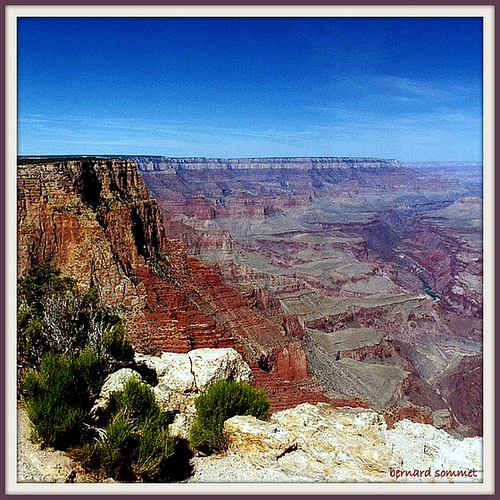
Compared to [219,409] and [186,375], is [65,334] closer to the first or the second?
[186,375]

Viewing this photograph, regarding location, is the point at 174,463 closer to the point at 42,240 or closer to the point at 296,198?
the point at 42,240

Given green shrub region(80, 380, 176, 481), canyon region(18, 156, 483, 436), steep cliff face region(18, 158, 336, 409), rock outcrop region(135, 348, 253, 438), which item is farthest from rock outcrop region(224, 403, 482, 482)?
steep cliff face region(18, 158, 336, 409)

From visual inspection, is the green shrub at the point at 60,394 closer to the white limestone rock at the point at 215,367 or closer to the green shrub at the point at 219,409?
the green shrub at the point at 219,409

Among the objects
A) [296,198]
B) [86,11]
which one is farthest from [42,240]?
[296,198]

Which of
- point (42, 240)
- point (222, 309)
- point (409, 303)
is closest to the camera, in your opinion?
point (42, 240)

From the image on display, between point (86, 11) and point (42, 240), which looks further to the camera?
point (42, 240)

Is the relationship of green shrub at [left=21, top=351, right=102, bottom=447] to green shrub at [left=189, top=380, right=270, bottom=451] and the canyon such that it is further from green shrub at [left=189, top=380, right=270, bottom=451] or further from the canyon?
the canyon

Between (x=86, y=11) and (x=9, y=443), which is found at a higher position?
(x=86, y=11)
